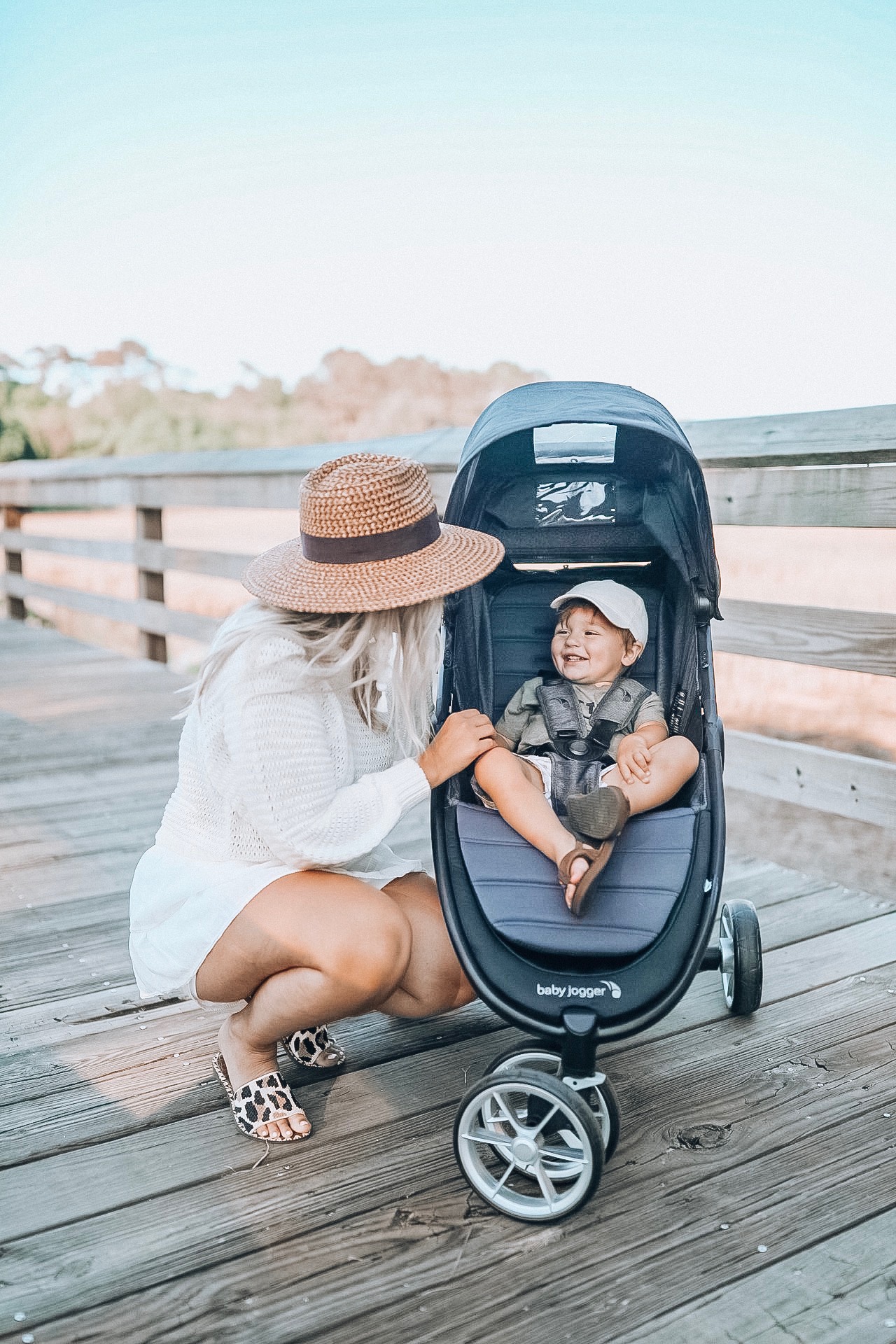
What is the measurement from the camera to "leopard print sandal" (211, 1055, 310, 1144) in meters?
1.82

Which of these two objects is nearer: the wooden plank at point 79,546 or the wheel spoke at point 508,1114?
the wheel spoke at point 508,1114

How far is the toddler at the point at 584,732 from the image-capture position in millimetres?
1996

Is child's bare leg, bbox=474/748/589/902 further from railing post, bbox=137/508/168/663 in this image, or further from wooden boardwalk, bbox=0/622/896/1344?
railing post, bbox=137/508/168/663

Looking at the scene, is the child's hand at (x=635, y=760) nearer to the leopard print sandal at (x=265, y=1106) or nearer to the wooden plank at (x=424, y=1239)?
the wooden plank at (x=424, y=1239)

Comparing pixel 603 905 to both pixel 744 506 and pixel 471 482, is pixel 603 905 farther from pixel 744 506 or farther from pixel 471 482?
pixel 744 506

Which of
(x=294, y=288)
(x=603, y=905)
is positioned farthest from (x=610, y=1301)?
(x=294, y=288)

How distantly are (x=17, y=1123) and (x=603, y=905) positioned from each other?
1095 mm

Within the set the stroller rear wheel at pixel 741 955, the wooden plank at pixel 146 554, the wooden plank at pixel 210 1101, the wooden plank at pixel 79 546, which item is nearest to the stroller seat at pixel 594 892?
the stroller rear wheel at pixel 741 955

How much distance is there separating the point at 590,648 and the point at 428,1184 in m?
1.19

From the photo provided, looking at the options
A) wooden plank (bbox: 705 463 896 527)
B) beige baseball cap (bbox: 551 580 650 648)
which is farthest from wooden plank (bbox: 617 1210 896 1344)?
wooden plank (bbox: 705 463 896 527)

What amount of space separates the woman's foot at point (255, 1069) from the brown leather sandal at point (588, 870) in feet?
1.96

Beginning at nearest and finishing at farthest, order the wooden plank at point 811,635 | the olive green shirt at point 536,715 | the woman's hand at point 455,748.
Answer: the woman's hand at point 455,748 < the olive green shirt at point 536,715 < the wooden plank at point 811,635

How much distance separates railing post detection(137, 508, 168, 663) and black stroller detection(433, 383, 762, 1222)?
14.0ft

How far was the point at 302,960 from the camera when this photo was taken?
1.78 m
